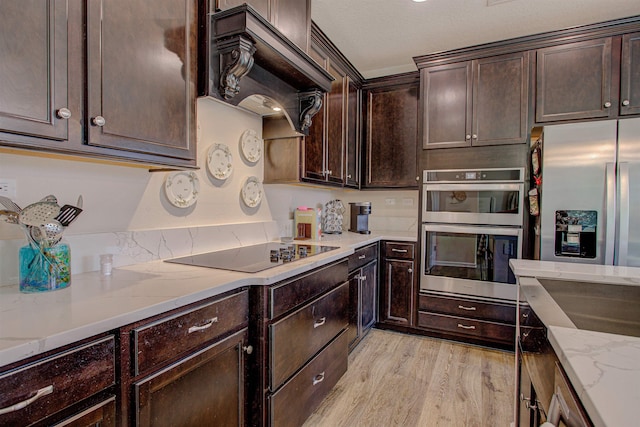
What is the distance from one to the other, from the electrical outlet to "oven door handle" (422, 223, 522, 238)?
8.69 feet

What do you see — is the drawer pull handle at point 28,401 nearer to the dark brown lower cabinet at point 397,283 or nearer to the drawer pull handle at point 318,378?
the drawer pull handle at point 318,378

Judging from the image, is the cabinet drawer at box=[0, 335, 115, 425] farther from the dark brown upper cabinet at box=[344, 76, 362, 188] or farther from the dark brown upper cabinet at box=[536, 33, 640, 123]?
the dark brown upper cabinet at box=[536, 33, 640, 123]

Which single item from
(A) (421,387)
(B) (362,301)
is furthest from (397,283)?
(A) (421,387)

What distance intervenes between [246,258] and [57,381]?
1021mm

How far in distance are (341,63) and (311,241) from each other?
157cm

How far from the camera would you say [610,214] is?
2.15 metres

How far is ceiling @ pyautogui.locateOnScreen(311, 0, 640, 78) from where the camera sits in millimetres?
2244

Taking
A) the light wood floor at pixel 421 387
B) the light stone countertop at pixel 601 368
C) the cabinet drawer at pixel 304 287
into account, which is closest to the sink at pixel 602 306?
the light stone countertop at pixel 601 368

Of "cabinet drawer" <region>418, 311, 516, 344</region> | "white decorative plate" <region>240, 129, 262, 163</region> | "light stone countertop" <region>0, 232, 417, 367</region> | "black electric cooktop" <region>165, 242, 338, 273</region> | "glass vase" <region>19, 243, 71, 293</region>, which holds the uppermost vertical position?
"white decorative plate" <region>240, 129, 262, 163</region>

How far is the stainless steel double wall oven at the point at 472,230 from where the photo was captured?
8.56 ft

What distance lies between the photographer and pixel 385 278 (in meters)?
3.01

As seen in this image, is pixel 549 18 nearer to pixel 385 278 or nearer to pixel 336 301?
pixel 385 278

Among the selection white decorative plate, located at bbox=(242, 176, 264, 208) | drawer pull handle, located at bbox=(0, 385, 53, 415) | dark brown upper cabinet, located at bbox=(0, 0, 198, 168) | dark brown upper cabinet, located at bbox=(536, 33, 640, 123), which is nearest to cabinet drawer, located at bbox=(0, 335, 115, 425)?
drawer pull handle, located at bbox=(0, 385, 53, 415)

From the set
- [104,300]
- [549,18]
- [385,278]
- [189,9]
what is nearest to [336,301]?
[385,278]
